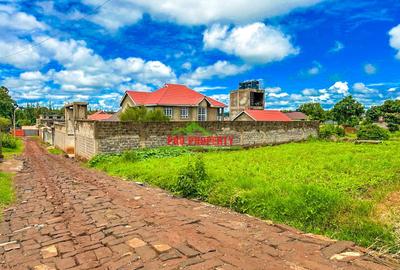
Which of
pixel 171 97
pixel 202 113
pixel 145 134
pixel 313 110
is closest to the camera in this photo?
pixel 145 134

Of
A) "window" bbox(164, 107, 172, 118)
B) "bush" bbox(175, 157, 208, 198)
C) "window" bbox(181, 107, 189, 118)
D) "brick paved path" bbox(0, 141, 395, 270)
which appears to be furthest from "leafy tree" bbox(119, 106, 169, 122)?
"brick paved path" bbox(0, 141, 395, 270)

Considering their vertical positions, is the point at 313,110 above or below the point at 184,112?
above

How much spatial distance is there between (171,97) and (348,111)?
2788cm

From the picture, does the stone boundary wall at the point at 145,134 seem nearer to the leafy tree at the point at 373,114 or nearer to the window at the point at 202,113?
the window at the point at 202,113

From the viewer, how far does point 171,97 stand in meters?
32.2

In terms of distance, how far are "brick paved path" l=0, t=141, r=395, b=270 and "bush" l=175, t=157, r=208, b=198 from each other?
47 cm

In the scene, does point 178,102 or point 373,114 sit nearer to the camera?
point 178,102

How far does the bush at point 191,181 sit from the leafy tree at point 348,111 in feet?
139

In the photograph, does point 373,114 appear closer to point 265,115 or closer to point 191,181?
point 265,115

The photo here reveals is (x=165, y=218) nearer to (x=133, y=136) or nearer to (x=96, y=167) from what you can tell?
(x=96, y=167)

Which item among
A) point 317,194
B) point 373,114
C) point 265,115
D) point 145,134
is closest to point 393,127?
point 373,114

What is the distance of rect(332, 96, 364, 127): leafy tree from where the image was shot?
149ft

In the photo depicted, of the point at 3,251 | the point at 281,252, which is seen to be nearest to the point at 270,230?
the point at 281,252

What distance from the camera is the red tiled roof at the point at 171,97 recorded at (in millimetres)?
31620
